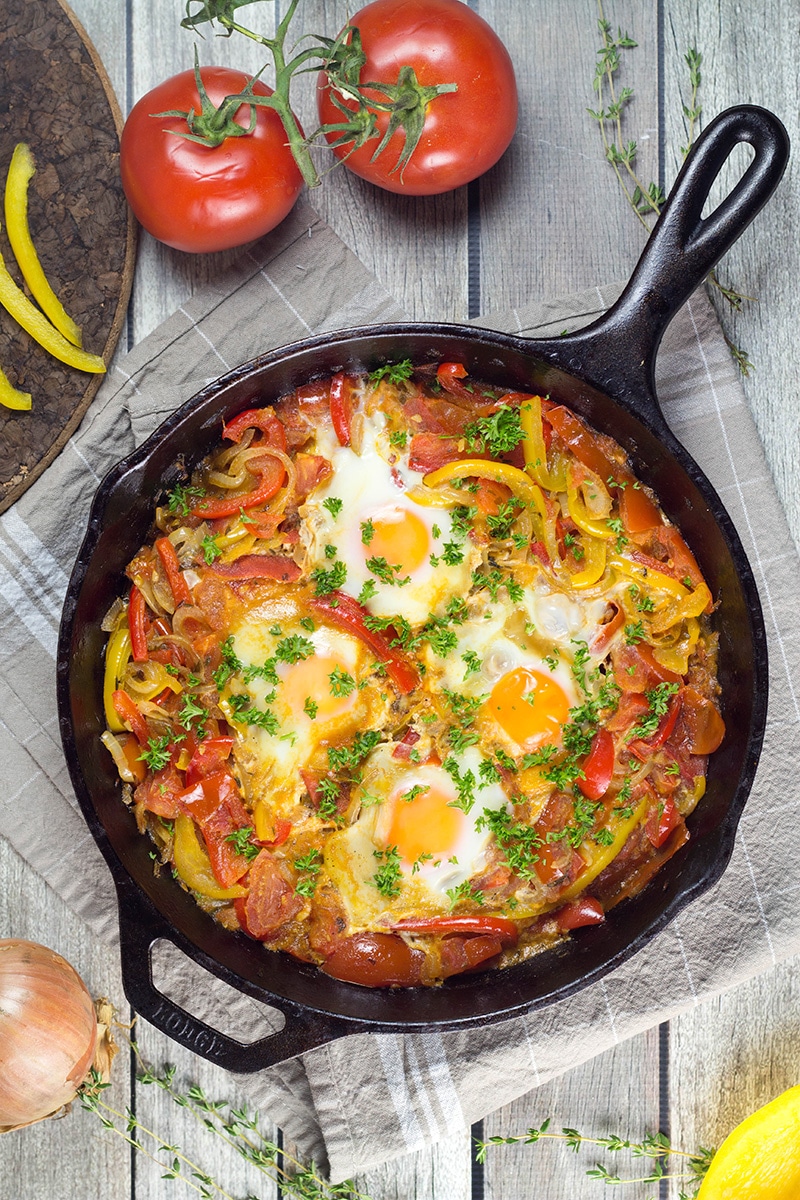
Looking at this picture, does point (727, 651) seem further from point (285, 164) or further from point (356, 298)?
point (285, 164)

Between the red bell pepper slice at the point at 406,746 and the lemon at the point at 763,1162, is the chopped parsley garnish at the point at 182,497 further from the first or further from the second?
the lemon at the point at 763,1162

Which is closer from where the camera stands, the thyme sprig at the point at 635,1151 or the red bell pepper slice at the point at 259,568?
the red bell pepper slice at the point at 259,568

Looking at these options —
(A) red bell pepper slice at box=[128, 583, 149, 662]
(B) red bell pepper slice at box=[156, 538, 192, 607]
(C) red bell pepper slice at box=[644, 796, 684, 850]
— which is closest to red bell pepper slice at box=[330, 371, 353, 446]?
(B) red bell pepper slice at box=[156, 538, 192, 607]

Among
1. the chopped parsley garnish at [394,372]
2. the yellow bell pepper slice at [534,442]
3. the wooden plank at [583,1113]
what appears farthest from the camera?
the wooden plank at [583,1113]

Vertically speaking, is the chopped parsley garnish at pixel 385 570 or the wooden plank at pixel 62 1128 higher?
the chopped parsley garnish at pixel 385 570

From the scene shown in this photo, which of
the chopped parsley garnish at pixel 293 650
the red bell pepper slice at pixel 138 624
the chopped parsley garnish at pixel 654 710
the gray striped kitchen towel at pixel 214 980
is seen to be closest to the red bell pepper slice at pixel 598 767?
the chopped parsley garnish at pixel 654 710

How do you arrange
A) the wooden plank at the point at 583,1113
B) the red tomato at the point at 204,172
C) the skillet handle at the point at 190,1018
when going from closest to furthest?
1. the skillet handle at the point at 190,1018
2. the red tomato at the point at 204,172
3. the wooden plank at the point at 583,1113

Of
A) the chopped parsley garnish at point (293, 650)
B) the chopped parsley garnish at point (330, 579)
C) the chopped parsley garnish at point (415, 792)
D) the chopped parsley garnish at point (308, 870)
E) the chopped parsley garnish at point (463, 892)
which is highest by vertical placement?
the chopped parsley garnish at point (330, 579)
